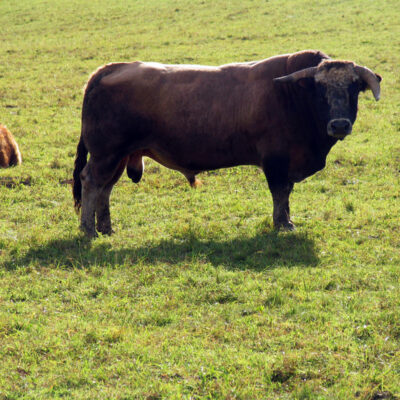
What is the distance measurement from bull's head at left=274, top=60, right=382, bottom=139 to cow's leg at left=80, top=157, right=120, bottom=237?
8.68 ft

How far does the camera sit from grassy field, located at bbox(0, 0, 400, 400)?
5496 mm

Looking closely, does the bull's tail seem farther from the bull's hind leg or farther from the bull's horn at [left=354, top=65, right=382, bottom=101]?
the bull's horn at [left=354, top=65, right=382, bottom=101]

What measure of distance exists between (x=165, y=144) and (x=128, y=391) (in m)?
4.53

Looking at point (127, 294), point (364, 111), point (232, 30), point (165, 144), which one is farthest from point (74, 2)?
point (127, 294)

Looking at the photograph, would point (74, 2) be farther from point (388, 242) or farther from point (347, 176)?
point (388, 242)

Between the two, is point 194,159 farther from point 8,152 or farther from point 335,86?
point 8,152

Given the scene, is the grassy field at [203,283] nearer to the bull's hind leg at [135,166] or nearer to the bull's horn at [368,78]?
the bull's hind leg at [135,166]

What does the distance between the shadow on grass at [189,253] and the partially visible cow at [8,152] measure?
4.22 meters

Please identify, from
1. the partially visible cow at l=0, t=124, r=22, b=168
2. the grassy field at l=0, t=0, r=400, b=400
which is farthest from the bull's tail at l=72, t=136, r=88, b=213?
the partially visible cow at l=0, t=124, r=22, b=168

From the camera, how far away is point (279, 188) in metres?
9.12

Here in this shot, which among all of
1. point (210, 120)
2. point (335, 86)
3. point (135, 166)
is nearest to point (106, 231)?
point (135, 166)

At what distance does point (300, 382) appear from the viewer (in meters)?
5.36

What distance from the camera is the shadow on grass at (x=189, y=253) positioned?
7992mm

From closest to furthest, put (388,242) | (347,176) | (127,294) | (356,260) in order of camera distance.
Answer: (127,294), (356,260), (388,242), (347,176)
